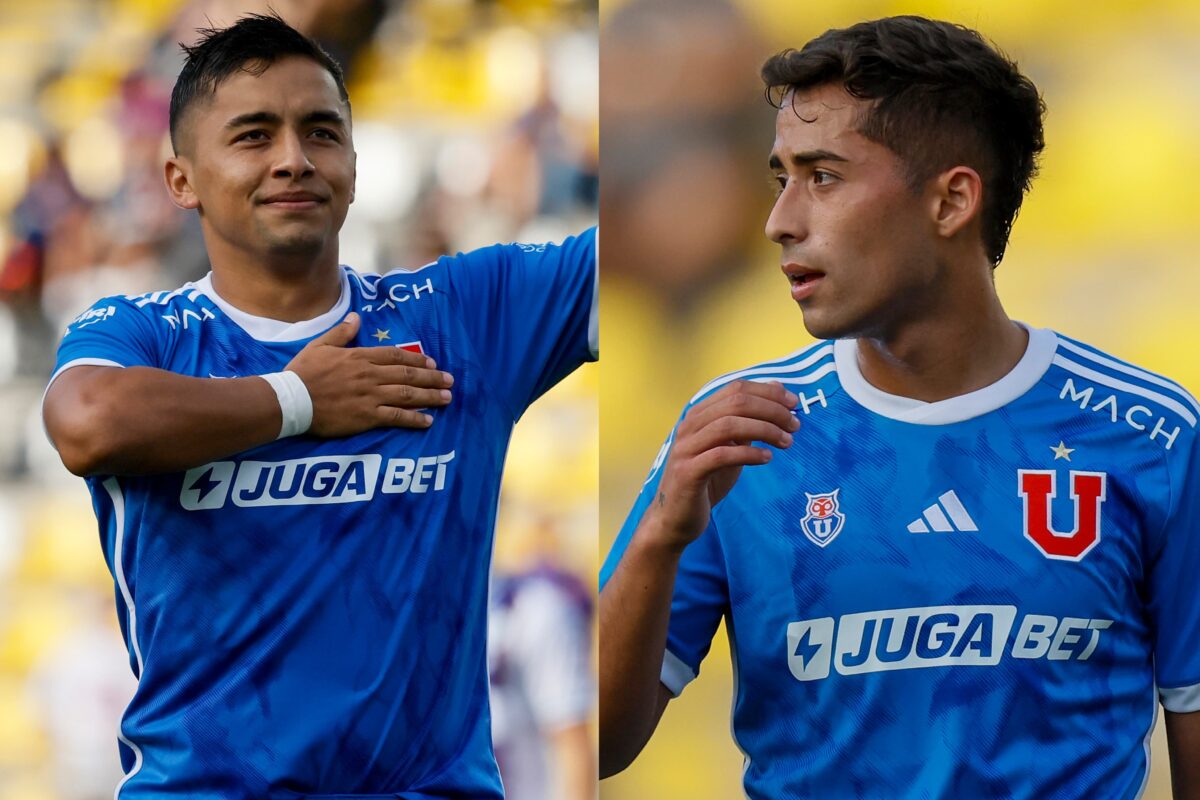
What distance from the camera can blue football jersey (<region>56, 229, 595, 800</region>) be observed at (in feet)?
7.18

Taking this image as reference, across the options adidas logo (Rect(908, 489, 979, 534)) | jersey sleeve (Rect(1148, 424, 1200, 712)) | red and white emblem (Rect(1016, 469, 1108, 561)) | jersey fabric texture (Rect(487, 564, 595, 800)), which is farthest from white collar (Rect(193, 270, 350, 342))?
jersey fabric texture (Rect(487, 564, 595, 800))

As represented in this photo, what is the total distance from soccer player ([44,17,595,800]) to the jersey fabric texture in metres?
1.58

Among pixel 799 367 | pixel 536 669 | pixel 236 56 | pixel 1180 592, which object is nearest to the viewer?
pixel 1180 592

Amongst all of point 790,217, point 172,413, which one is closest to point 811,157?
point 790,217

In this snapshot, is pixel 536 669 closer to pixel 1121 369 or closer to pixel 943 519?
pixel 943 519

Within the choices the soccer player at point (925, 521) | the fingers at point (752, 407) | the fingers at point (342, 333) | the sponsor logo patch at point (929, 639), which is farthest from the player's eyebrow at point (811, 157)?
the fingers at point (342, 333)

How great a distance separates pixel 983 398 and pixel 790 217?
36 cm

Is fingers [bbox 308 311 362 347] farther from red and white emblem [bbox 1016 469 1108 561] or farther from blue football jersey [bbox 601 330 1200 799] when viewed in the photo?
red and white emblem [bbox 1016 469 1108 561]

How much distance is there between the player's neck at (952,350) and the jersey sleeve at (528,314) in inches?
23.1

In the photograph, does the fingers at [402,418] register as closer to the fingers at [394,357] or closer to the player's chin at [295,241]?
the fingers at [394,357]

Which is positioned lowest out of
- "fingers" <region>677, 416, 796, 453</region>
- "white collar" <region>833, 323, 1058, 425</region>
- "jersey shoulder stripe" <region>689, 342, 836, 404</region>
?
"fingers" <region>677, 416, 796, 453</region>

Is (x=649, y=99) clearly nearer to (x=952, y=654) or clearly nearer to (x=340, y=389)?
(x=340, y=389)

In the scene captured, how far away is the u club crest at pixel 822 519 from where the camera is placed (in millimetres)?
1972

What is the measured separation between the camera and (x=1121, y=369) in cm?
198
